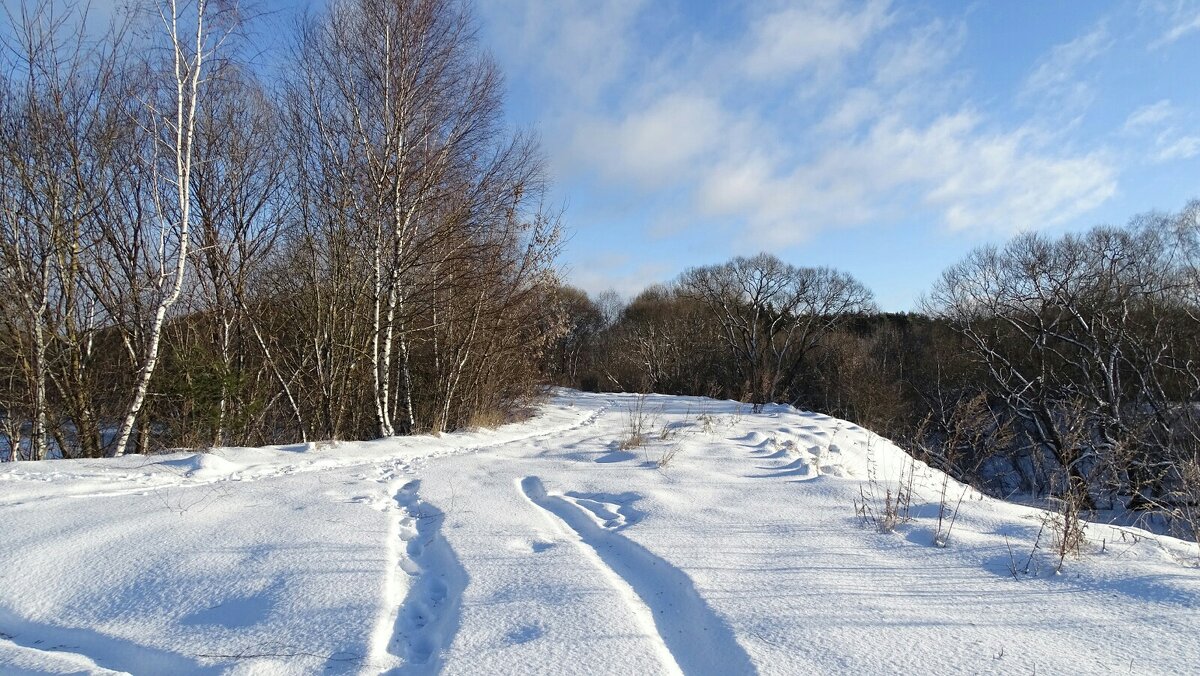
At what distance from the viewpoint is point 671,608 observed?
2746 mm

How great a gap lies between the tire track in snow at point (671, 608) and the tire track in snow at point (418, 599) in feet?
2.69

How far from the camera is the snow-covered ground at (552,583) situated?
2258 millimetres

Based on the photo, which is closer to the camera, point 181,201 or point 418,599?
point 418,599

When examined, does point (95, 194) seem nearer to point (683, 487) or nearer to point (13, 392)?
point (13, 392)

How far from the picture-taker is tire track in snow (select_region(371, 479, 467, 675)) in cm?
230

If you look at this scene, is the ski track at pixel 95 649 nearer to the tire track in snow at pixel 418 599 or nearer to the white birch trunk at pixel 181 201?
the tire track in snow at pixel 418 599

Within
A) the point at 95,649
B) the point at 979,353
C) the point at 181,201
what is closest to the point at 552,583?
the point at 95,649

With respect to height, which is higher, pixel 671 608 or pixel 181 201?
pixel 181 201

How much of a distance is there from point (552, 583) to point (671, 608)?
59cm

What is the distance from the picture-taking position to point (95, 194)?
791 centimetres

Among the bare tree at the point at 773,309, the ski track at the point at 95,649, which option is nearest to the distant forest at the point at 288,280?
the ski track at the point at 95,649

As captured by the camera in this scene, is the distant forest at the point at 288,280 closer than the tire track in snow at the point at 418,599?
No

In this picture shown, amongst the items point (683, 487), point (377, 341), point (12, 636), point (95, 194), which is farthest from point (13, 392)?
point (683, 487)

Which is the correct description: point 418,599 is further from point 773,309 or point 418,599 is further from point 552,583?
point 773,309
